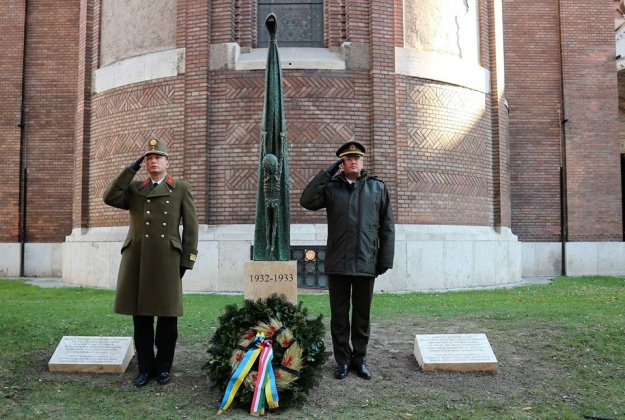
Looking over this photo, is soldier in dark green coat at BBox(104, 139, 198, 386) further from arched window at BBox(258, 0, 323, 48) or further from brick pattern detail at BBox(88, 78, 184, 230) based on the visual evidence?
arched window at BBox(258, 0, 323, 48)

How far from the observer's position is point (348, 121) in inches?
486

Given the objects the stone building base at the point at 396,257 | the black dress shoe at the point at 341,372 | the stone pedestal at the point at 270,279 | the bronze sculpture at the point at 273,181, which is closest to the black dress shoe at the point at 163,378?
the stone pedestal at the point at 270,279

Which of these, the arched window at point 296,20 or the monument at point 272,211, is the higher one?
the arched window at point 296,20

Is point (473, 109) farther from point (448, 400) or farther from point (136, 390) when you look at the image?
point (136, 390)

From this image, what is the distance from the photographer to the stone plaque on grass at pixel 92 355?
562cm

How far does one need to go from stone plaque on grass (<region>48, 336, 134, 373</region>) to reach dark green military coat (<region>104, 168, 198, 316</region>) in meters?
0.75

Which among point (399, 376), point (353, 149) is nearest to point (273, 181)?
point (353, 149)

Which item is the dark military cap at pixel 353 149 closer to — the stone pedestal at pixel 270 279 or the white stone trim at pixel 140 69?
the stone pedestal at pixel 270 279

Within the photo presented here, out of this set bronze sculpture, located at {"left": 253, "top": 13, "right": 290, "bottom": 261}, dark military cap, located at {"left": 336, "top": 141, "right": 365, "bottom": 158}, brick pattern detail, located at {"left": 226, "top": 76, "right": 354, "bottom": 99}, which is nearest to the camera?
dark military cap, located at {"left": 336, "top": 141, "right": 365, "bottom": 158}

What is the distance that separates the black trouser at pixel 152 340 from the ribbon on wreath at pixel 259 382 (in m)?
0.82

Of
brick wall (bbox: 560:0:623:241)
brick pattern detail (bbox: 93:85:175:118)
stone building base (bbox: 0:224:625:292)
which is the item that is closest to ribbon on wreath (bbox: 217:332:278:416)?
stone building base (bbox: 0:224:625:292)

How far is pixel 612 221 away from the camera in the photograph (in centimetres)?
1712

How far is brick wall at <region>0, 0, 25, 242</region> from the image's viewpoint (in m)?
16.7

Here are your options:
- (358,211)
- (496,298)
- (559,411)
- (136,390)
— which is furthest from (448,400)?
(496,298)
